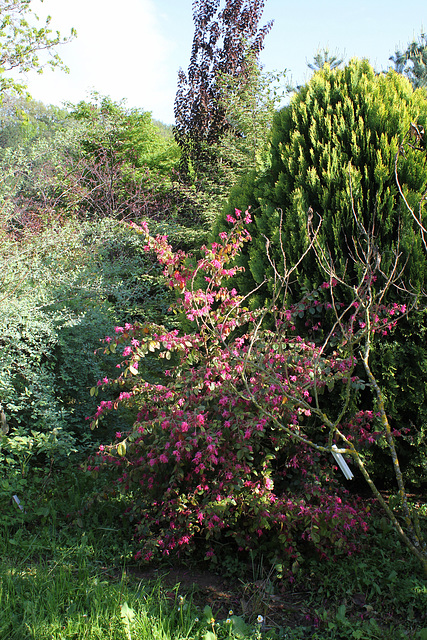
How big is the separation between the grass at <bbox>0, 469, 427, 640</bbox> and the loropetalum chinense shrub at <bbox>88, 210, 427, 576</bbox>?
140 millimetres

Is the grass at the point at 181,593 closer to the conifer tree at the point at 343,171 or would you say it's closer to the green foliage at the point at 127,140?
the conifer tree at the point at 343,171

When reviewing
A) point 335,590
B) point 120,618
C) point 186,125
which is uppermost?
point 186,125

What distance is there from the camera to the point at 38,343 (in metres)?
4.09

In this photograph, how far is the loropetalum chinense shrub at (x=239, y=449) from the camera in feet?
8.23

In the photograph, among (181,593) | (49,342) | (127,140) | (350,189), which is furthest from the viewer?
(127,140)

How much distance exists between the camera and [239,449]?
269cm

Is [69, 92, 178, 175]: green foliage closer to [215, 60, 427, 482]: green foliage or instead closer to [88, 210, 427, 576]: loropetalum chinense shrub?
[215, 60, 427, 482]: green foliage

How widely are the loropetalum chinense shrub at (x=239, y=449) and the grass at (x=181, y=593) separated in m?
0.14

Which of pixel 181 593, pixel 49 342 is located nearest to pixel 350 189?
pixel 181 593

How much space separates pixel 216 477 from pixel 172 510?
12.0 inches

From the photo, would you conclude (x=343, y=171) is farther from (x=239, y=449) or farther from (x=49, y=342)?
(x=49, y=342)

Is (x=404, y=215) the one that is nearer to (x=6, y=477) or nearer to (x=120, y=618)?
(x=120, y=618)

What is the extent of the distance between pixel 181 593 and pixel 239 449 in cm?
78

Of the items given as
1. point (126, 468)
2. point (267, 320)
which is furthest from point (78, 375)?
point (267, 320)
